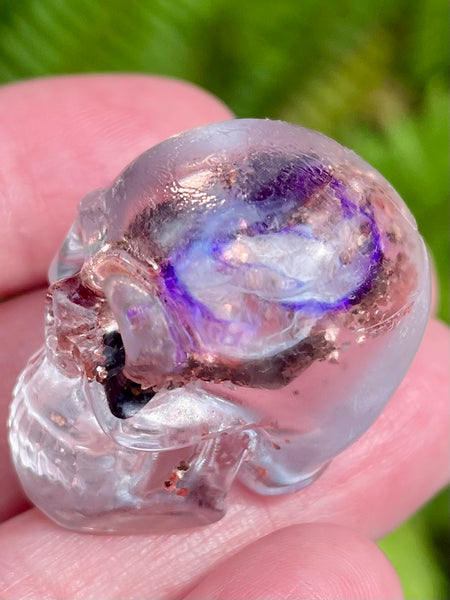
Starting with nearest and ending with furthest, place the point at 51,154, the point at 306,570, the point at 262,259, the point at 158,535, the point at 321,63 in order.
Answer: the point at 262,259, the point at 306,570, the point at 158,535, the point at 51,154, the point at 321,63

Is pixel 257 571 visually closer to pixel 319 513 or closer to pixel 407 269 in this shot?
pixel 319 513

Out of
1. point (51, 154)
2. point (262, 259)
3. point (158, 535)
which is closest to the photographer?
point (262, 259)

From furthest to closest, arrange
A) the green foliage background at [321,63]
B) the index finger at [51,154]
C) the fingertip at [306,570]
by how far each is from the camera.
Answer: the green foliage background at [321,63] < the index finger at [51,154] < the fingertip at [306,570]

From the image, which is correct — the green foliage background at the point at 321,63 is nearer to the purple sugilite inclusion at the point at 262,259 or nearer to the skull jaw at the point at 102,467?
the skull jaw at the point at 102,467

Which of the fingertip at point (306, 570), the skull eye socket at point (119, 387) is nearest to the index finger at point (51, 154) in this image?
the skull eye socket at point (119, 387)

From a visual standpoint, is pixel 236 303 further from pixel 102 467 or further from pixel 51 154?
pixel 51 154

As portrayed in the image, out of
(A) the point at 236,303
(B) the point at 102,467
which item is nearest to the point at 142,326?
(A) the point at 236,303
